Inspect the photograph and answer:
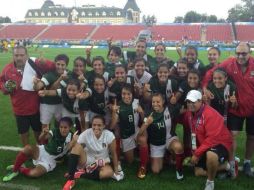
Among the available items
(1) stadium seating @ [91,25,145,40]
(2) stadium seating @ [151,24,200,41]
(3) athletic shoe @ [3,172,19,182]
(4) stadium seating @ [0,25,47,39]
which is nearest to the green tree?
(2) stadium seating @ [151,24,200,41]

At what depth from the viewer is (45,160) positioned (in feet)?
17.7

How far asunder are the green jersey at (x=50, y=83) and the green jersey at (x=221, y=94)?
2.51 metres

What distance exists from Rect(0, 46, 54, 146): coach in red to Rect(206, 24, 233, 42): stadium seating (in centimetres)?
5086

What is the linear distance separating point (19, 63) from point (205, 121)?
121 inches

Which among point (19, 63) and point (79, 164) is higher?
point (19, 63)

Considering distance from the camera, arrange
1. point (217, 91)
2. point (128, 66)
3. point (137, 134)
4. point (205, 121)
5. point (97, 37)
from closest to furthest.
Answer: point (205, 121) → point (217, 91) → point (137, 134) → point (128, 66) → point (97, 37)

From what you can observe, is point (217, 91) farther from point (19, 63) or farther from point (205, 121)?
point (19, 63)

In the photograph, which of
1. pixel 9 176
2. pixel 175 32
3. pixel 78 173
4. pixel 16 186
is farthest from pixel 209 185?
→ pixel 175 32

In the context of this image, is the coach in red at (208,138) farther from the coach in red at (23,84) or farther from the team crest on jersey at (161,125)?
the coach in red at (23,84)

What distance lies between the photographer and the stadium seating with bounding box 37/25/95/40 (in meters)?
60.5

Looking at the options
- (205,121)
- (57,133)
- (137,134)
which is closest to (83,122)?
(57,133)

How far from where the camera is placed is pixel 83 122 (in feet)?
19.0

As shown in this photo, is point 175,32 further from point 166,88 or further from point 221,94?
point 221,94

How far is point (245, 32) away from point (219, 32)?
397cm
